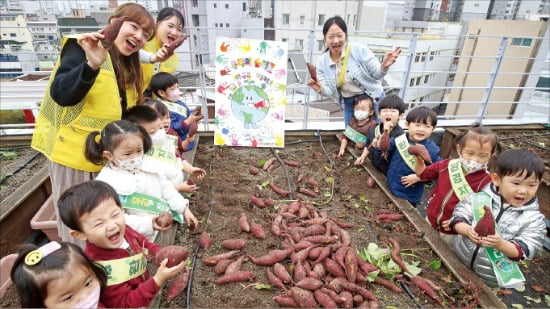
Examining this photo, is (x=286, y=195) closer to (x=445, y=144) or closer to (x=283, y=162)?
(x=283, y=162)

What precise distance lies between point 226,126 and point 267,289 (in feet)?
8.90

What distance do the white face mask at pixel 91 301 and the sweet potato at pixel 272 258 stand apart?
3.65 ft

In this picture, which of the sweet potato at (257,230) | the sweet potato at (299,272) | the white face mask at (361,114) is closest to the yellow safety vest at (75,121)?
the sweet potato at (257,230)

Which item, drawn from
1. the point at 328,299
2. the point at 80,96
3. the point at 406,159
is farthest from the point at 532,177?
the point at 80,96

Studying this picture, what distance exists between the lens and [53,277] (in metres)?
1.11

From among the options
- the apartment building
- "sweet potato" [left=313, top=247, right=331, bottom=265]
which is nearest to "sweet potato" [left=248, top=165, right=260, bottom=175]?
"sweet potato" [left=313, top=247, right=331, bottom=265]

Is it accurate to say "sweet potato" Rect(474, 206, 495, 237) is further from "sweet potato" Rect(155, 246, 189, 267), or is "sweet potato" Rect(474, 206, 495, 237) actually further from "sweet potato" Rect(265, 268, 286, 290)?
"sweet potato" Rect(155, 246, 189, 267)

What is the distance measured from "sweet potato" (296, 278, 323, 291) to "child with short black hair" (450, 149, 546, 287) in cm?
99

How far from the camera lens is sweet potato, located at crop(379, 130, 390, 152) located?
3.09 meters

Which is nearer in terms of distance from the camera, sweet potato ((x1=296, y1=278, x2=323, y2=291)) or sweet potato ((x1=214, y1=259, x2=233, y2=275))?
sweet potato ((x1=296, y1=278, x2=323, y2=291))

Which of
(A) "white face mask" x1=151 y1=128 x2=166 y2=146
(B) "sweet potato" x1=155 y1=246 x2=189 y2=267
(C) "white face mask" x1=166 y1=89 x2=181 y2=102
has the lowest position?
(B) "sweet potato" x1=155 y1=246 x2=189 y2=267

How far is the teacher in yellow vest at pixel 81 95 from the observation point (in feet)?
5.27

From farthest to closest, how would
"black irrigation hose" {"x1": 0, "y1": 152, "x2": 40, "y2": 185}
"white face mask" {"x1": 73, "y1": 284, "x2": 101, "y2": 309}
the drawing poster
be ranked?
the drawing poster, "black irrigation hose" {"x1": 0, "y1": 152, "x2": 40, "y2": 185}, "white face mask" {"x1": 73, "y1": 284, "x2": 101, "y2": 309}

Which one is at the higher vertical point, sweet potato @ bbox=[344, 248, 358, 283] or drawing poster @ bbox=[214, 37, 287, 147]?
drawing poster @ bbox=[214, 37, 287, 147]
